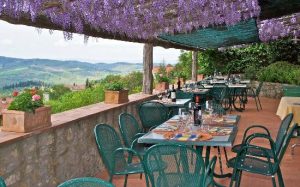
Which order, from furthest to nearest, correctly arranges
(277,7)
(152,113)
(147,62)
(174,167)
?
(147,62)
(277,7)
(152,113)
(174,167)

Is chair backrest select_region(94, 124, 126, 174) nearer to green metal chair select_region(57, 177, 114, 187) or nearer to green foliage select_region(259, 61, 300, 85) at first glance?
green metal chair select_region(57, 177, 114, 187)

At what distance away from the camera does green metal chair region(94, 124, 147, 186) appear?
3480mm

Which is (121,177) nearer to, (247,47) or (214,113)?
(214,113)

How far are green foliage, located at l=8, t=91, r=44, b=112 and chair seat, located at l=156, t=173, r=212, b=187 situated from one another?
4.25 ft

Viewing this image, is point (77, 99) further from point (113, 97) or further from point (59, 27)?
point (59, 27)

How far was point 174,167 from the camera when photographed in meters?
2.92

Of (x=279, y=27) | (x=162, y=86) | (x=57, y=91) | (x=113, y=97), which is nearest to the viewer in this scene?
(x=113, y=97)

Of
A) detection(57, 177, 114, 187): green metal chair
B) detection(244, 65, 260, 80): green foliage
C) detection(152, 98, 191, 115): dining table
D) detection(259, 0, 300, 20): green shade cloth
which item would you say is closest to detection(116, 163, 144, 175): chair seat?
detection(57, 177, 114, 187): green metal chair

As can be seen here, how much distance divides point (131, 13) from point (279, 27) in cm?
742

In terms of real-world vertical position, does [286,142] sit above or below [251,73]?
below

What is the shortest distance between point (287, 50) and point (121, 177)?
13642mm

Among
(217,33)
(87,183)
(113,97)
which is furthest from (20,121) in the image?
(217,33)

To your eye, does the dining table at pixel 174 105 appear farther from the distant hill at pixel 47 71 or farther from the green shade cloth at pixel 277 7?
the green shade cloth at pixel 277 7

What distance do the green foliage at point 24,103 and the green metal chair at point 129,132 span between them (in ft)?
3.36
